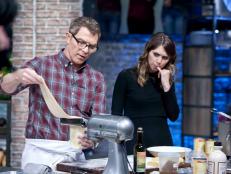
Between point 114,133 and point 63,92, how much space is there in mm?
771

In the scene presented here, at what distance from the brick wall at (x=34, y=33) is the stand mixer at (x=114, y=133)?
10.7ft

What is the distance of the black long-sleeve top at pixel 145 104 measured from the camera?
134 inches

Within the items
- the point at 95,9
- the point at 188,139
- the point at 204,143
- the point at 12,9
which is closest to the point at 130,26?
the point at 95,9

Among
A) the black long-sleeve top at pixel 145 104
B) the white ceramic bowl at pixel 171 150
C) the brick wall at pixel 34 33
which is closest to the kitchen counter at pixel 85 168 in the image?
the white ceramic bowl at pixel 171 150

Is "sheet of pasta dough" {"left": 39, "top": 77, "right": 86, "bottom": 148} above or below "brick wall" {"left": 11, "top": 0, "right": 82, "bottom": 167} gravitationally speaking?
below

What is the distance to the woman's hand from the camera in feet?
11.2

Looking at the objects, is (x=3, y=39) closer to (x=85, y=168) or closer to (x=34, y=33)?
(x=85, y=168)

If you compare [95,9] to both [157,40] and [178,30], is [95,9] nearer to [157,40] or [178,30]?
[178,30]

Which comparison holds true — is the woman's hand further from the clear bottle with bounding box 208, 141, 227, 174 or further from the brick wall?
the brick wall

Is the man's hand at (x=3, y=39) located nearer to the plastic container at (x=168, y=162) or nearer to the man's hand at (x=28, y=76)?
the man's hand at (x=28, y=76)

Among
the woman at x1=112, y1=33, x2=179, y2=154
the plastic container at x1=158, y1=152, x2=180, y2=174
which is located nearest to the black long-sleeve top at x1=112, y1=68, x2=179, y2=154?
the woman at x1=112, y1=33, x2=179, y2=154

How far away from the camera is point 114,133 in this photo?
221 cm

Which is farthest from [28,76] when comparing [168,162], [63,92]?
[168,162]

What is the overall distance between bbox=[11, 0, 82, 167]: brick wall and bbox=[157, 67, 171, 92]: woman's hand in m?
2.23
